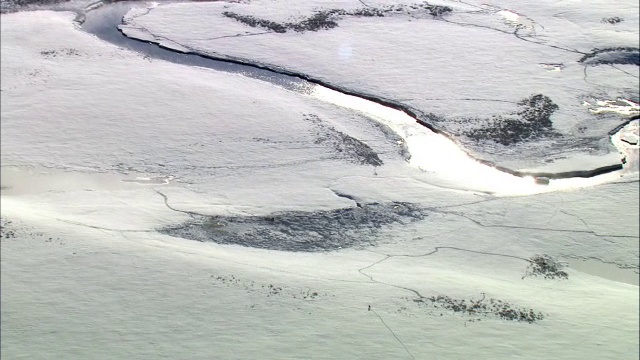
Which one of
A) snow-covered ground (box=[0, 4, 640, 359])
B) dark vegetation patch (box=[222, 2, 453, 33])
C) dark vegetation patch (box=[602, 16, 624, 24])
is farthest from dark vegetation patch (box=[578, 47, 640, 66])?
dark vegetation patch (box=[222, 2, 453, 33])

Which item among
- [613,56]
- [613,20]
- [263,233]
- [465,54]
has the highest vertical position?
[613,20]

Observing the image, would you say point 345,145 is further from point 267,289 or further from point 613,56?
point 613,56

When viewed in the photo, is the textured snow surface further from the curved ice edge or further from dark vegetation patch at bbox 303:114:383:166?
dark vegetation patch at bbox 303:114:383:166

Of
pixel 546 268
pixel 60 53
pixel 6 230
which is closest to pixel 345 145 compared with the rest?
pixel 546 268

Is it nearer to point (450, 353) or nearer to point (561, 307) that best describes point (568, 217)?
point (561, 307)

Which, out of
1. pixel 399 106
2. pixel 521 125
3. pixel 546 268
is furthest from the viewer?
pixel 399 106

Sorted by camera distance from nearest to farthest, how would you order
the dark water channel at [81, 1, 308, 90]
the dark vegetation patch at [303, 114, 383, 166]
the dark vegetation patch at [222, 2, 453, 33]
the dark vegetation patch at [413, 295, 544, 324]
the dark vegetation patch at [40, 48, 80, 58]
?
the dark vegetation patch at [413, 295, 544, 324] → the dark vegetation patch at [303, 114, 383, 166] → the dark water channel at [81, 1, 308, 90] → the dark vegetation patch at [40, 48, 80, 58] → the dark vegetation patch at [222, 2, 453, 33]

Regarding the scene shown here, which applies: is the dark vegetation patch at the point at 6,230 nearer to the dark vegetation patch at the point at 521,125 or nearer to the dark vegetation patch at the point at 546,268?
the dark vegetation patch at the point at 546,268
